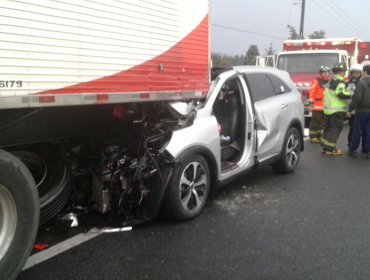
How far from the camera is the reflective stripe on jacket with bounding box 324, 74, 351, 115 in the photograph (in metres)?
9.04

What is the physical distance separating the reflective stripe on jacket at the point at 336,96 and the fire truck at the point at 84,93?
13.9 feet

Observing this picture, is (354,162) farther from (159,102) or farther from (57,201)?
(57,201)

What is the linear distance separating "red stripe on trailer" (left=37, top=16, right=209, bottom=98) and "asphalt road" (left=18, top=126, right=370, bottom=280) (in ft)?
4.77

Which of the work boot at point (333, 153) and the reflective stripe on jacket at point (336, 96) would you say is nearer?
the reflective stripe on jacket at point (336, 96)

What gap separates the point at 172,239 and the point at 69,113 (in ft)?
5.76

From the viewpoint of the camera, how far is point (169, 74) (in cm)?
506

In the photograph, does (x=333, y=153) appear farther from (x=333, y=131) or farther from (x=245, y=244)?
(x=245, y=244)

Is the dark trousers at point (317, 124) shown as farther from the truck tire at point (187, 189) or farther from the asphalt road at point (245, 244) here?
the truck tire at point (187, 189)

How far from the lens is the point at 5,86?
3.26 metres

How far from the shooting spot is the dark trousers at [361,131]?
29.7 feet

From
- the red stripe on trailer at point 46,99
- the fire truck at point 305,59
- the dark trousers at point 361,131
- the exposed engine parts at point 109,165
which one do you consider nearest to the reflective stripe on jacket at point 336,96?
the dark trousers at point 361,131

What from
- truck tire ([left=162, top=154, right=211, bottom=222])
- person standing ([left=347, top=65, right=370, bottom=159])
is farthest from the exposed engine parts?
person standing ([left=347, top=65, right=370, bottom=159])

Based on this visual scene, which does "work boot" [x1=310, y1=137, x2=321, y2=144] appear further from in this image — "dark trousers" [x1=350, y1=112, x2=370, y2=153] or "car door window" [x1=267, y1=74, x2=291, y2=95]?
"car door window" [x1=267, y1=74, x2=291, y2=95]

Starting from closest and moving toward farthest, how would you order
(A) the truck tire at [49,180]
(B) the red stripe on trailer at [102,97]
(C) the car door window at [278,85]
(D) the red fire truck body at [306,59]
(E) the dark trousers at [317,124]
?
(B) the red stripe on trailer at [102,97], (A) the truck tire at [49,180], (C) the car door window at [278,85], (E) the dark trousers at [317,124], (D) the red fire truck body at [306,59]
